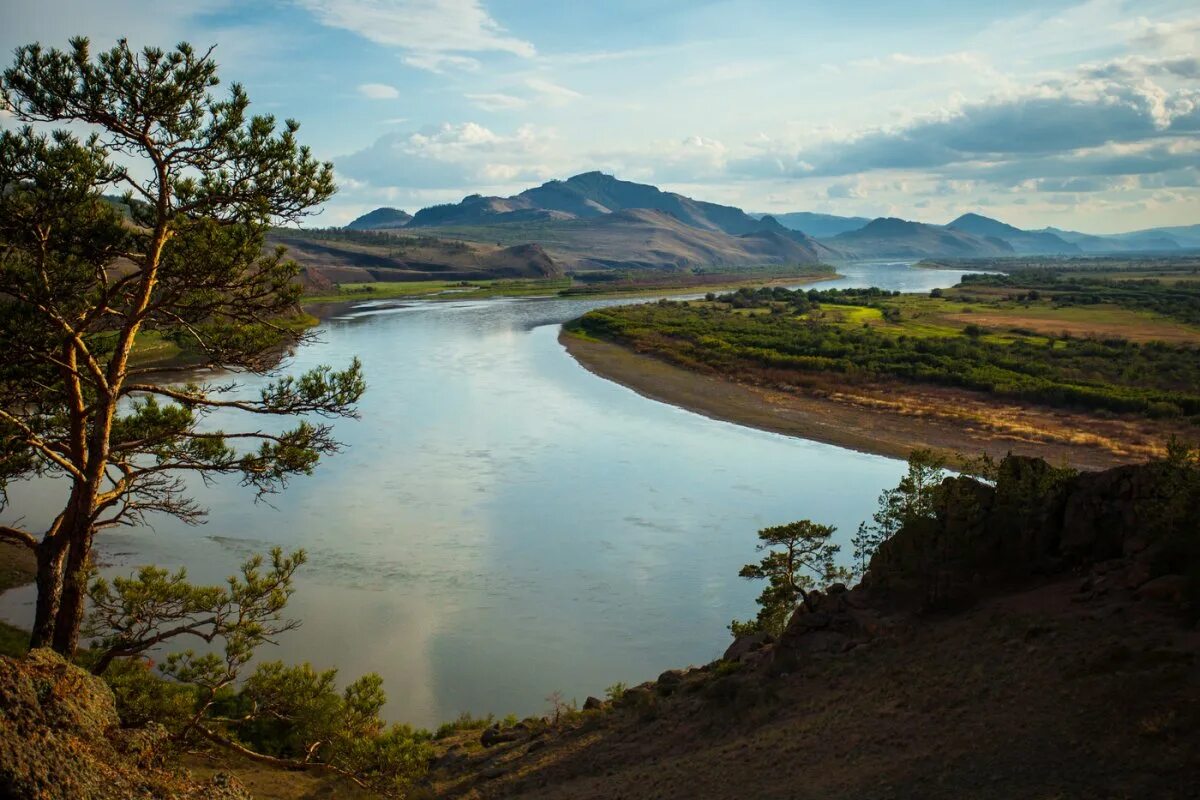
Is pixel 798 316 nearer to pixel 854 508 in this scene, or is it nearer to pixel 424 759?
pixel 854 508

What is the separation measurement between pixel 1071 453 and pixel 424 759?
28072 millimetres

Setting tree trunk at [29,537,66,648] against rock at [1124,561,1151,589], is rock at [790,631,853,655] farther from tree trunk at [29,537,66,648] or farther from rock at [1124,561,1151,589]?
tree trunk at [29,537,66,648]

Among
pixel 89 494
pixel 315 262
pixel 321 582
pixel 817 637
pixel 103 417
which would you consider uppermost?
pixel 315 262

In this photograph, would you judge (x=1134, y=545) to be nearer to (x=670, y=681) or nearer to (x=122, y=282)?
(x=670, y=681)

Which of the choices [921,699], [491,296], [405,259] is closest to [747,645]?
[921,699]

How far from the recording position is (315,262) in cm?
15288

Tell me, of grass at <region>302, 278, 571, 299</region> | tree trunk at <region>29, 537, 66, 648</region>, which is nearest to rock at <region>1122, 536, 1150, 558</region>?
tree trunk at <region>29, 537, 66, 648</region>

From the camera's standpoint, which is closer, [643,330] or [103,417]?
[103,417]

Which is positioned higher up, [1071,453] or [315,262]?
[315,262]

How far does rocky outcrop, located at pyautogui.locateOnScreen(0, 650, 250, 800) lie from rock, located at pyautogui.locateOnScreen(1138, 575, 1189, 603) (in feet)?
31.9

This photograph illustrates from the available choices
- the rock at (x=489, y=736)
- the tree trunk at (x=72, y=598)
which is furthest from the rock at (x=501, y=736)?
the tree trunk at (x=72, y=598)

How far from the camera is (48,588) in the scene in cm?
932

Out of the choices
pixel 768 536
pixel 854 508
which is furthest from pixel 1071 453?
pixel 768 536

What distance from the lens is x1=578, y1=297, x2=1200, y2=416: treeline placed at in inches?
1556
